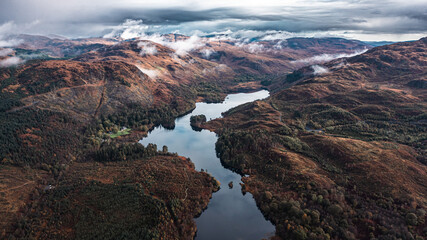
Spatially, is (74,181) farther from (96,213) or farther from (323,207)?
(323,207)

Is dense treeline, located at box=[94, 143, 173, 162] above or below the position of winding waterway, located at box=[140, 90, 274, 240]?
above

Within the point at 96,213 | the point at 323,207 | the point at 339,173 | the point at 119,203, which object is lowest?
the point at 96,213

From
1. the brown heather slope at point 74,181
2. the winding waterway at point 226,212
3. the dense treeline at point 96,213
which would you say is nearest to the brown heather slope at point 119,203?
the dense treeline at point 96,213

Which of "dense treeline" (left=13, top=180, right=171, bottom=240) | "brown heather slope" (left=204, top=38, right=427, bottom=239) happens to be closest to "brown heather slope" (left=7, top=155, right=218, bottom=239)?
"dense treeline" (left=13, top=180, right=171, bottom=240)

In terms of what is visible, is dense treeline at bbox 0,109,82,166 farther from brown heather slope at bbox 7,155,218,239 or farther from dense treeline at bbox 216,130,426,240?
dense treeline at bbox 216,130,426,240

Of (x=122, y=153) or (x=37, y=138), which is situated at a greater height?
(x=37, y=138)

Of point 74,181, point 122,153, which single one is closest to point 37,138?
point 74,181

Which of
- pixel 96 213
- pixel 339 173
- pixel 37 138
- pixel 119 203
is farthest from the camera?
pixel 37 138

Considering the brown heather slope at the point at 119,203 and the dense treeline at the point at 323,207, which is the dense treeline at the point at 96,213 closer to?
the brown heather slope at the point at 119,203

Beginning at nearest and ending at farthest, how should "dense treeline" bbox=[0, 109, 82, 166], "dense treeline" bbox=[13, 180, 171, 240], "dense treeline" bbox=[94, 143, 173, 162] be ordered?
"dense treeline" bbox=[13, 180, 171, 240] < "dense treeline" bbox=[0, 109, 82, 166] < "dense treeline" bbox=[94, 143, 173, 162]

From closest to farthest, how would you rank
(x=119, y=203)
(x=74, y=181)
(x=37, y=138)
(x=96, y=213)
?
(x=96, y=213)
(x=119, y=203)
(x=74, y=181)
(x=37, y=138)

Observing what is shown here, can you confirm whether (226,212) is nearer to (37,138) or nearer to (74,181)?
(74,181)

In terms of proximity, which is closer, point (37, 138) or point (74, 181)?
point (74, 181)
